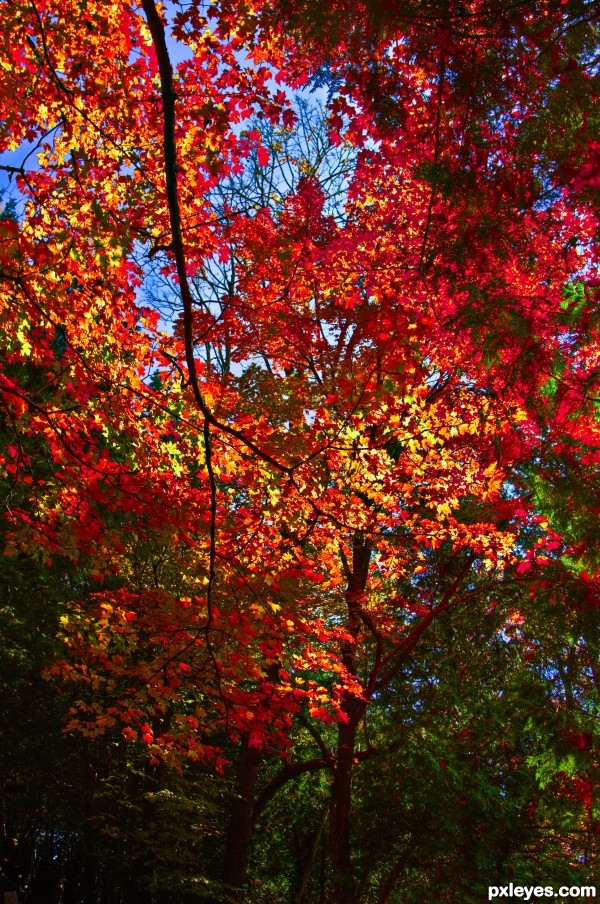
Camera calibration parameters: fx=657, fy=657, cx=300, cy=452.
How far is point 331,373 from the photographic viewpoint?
809cm

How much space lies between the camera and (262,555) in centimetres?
718

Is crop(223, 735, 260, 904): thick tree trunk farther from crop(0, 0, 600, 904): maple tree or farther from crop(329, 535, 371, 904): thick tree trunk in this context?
crop(329, 535, 371, 904): thick tree trunk

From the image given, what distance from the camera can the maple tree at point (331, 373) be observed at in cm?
364

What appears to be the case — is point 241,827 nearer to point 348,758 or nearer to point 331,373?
point 348,758

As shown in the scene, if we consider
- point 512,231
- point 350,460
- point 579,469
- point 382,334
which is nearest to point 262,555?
point 350,460

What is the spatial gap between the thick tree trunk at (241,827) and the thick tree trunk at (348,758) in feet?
4.20

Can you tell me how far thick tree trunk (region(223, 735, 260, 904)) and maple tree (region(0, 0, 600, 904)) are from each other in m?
0.05

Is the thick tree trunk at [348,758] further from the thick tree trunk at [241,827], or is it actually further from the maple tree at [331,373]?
the thick tree trunk at [241,827]

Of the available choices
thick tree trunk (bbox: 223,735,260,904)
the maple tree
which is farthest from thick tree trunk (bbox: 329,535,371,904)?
thick tree trunk (bbox: 223,735,260,904)

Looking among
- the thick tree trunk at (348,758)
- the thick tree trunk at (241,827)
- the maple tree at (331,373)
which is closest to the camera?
the maple tree at (331,373)

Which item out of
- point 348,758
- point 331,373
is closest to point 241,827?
point 348,758

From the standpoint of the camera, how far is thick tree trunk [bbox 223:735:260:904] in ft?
30.1

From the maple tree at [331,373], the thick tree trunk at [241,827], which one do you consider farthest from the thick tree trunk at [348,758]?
the thick tree trunk at [241,827]

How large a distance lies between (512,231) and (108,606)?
5.68 m
